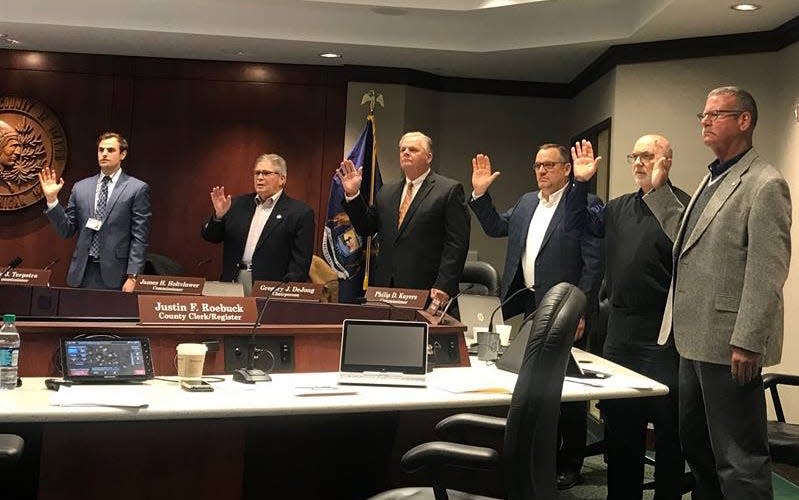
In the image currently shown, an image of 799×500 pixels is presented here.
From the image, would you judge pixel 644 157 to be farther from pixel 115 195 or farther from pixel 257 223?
pixel 115 195

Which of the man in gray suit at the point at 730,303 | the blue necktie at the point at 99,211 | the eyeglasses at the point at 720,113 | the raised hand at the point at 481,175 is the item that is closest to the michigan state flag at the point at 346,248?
the raised hand at the point at 481,175

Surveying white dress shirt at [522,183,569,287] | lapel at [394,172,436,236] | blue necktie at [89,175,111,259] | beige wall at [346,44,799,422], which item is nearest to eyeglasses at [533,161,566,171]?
white dress shirt at [522,183,569,287]

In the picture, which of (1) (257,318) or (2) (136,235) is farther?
(2) (136,235)

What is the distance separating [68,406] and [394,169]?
464 cm

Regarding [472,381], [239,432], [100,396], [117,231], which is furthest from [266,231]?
[100,396]

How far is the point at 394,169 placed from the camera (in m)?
6.34

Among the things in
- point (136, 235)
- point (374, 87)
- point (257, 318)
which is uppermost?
point (374, 87)

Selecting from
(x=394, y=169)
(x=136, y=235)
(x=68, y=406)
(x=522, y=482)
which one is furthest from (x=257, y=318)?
(x=394, y=169)

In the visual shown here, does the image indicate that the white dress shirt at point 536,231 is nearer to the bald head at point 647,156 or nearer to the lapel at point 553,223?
the lapel at point 553,223

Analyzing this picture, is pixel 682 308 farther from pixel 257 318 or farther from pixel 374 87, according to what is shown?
pixel 374 87

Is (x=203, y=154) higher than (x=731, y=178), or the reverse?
(x=203, y=154)

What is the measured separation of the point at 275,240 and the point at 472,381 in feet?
6.54

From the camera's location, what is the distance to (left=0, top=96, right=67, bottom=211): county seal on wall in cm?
631

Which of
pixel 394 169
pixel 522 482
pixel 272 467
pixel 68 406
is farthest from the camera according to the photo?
pixel 394 169
